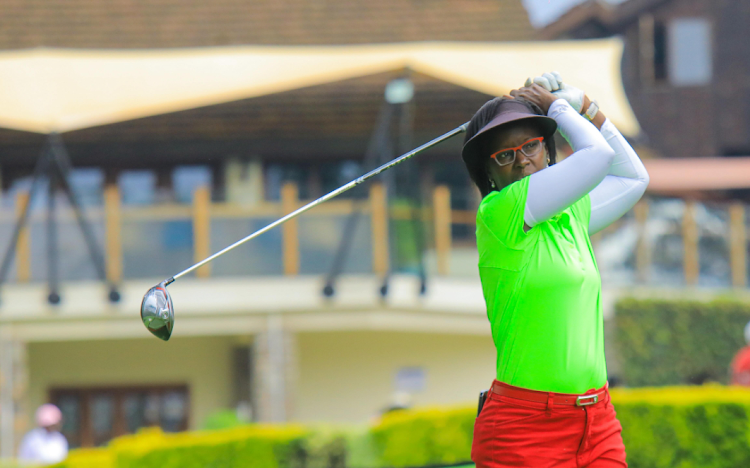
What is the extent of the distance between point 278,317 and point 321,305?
634 millimetres

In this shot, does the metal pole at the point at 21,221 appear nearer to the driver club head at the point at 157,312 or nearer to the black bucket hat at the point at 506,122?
the driver club head at the point at 157,312

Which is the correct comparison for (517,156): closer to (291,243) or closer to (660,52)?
(291,243)

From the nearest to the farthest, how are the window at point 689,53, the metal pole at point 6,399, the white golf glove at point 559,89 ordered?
the white golf glove at point 559,89 < the metal pole at point 6,399 < the window at point 689,53

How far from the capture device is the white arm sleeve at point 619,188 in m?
3.05

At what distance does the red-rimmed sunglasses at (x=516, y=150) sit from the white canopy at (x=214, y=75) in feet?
27.7

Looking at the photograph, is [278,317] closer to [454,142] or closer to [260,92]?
[260,92]

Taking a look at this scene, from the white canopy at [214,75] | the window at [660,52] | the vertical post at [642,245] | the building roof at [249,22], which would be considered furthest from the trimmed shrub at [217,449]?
the window at [660,52]

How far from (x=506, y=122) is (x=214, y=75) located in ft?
32.2

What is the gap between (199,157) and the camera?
49.6 feet

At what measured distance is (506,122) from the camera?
2695 mm

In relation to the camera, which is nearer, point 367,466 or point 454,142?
point 367,466

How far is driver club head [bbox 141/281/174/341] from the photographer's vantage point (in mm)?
2916

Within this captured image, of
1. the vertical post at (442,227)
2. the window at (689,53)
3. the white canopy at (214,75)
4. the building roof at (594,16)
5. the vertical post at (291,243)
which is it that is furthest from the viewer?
the window at (689,53)

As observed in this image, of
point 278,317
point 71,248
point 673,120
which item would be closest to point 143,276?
point 71,248
